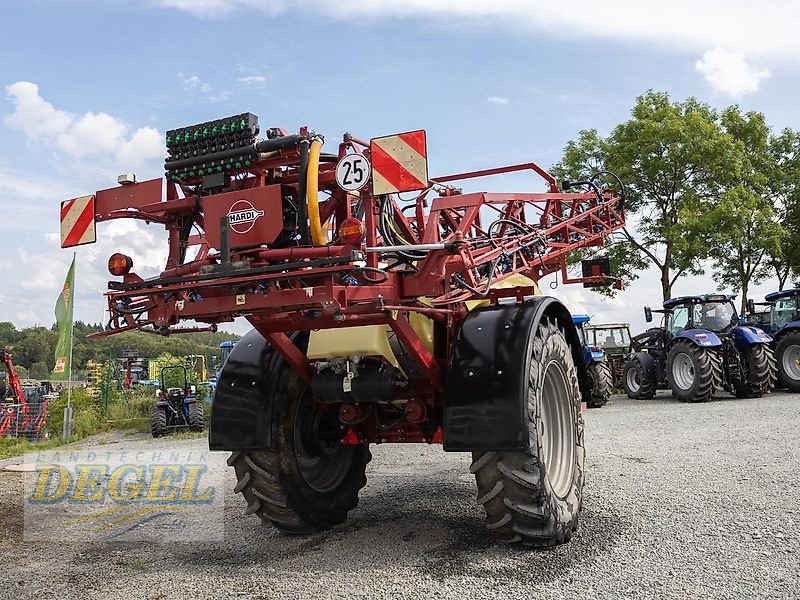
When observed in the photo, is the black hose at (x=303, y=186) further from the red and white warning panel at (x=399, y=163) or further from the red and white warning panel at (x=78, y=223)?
the red and white warning panel at (x=78, y=223)

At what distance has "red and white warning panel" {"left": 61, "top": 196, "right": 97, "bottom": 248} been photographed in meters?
4.82

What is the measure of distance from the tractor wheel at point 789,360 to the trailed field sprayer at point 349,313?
436 inches

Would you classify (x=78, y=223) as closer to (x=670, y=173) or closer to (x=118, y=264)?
(x=118, y=264)

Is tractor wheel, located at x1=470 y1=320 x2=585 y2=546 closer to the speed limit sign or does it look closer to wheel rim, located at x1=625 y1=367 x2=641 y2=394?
the speed limit sign

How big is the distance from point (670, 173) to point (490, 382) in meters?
18.7

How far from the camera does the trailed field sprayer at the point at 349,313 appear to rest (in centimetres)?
414

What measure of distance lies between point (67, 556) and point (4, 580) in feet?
2.01

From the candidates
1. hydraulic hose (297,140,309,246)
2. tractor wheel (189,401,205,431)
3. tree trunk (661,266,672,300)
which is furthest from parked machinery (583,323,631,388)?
hydraulic hose (297,140,309,246)

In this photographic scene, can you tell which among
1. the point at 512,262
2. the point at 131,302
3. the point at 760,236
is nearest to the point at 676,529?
the point at 512,262

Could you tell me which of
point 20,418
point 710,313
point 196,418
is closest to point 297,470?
point 196,418

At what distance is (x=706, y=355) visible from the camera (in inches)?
566

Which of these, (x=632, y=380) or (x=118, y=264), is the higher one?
(x=118, y=264)

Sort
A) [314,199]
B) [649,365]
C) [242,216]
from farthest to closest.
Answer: [649,365] → [242,216] → [314,199]

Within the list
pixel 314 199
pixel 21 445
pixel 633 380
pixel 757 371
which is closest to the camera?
pixel 314 199
